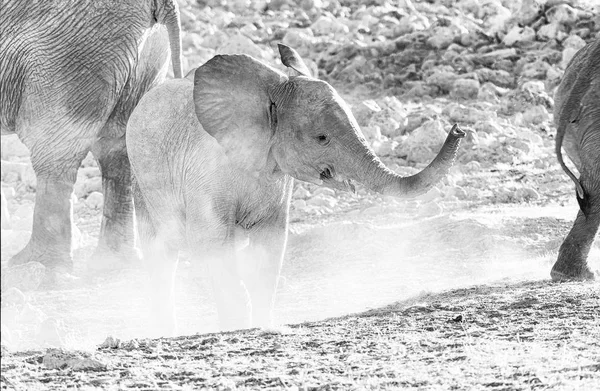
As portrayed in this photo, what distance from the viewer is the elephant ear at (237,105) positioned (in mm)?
6273

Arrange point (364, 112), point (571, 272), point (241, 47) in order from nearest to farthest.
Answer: point (571, 272)
point (364, 112)
point (241, 47)

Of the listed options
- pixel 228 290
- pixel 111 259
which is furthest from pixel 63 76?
pixel 228 290

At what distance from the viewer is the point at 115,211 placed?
9.12 m

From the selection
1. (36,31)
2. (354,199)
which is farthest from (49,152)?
(354,199)

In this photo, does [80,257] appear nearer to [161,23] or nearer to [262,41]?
[161,23]

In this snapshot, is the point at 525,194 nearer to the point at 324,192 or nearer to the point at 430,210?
the point at 430,210

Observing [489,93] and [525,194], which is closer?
[525,194]

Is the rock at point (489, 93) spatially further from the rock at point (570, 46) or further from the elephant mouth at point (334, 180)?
the elephant mouth at point (334, 180)

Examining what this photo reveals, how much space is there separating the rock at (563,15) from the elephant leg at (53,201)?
31.2ft

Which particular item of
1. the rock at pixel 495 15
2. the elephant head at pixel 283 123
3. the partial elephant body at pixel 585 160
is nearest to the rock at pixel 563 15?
the rock at pixel 495 15

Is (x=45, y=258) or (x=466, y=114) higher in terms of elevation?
(x=45, y=258)

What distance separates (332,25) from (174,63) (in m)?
9.25

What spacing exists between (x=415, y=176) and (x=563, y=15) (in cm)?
1131

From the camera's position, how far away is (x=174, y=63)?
8352mm
